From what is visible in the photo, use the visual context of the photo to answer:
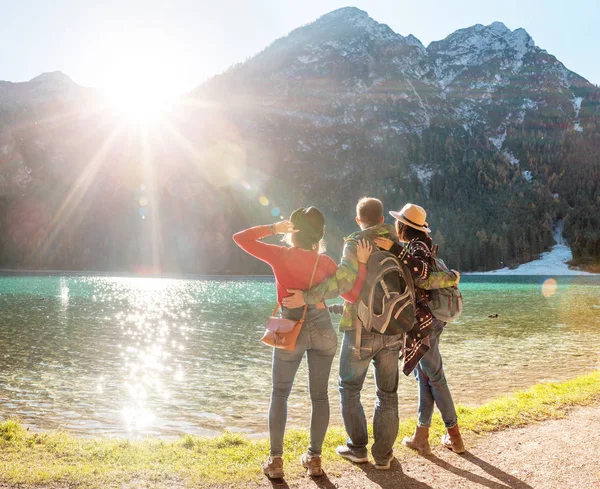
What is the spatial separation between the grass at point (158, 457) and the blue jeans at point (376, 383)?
1.78 feet

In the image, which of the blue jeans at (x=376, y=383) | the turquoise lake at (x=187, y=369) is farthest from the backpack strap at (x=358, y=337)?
the turquoise lake at (x=187, y=369)

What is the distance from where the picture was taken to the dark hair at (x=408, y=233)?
6020mm

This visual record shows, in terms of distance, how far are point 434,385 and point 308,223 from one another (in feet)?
9.81

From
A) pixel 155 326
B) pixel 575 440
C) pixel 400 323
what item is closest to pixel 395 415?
pixel 400 323

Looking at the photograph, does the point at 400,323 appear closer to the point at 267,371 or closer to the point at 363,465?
the point at 363,465

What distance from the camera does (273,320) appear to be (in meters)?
5.36

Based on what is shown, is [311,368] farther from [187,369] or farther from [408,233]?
[187,369]

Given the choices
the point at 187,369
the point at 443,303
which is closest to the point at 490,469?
the point at 443,303

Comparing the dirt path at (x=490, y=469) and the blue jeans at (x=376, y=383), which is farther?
the blue jeans at (x=376, y=383)

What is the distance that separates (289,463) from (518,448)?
3.27 meters

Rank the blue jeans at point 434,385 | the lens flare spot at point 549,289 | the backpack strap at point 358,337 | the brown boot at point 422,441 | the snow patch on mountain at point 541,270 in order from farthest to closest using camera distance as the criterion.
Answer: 1. the snow patch on mountain at point 541,270
2. the lens flare spot at point 549,289
3. the brown boot at point 422,441
4. the blue jeans at point 434,385
5. the backpack strap at point 358,337

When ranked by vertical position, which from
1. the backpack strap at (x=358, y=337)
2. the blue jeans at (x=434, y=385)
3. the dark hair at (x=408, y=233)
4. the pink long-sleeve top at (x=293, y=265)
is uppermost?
the dark hair at (x=408, y=233)

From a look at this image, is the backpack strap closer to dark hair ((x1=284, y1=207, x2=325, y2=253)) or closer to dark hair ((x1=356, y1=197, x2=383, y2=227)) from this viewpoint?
dark hair ((x1=284, y1=207, x2=325, y2=253))

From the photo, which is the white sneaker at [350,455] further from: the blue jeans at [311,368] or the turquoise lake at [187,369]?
the turquoise lake at [187,369]
